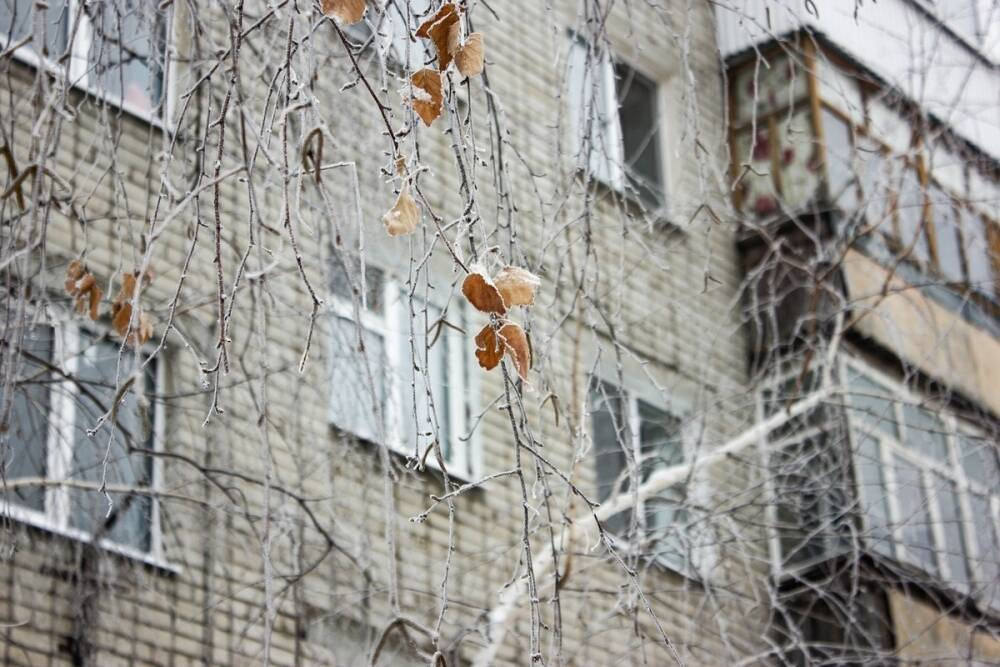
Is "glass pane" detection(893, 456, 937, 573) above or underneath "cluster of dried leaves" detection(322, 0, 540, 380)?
above

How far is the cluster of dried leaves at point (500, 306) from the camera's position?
136 inches

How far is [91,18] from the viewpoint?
4.82 m

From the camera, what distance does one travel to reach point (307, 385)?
25.8 ft

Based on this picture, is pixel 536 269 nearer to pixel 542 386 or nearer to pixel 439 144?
pixel 542 386

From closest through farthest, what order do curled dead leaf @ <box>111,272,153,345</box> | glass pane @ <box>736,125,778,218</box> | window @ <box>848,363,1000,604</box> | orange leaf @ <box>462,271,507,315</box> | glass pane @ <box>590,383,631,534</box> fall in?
1. orange leaf @ <box>462,271,507,315</box>
2. curled dead leaf @ <box>111,272,153,345</box>
3. glass pane @ <box>590,383,631,534</box>
4. window @ <box>848,363,1000,604</box>
5. glass pane @ <box>736,125,778,218</box>

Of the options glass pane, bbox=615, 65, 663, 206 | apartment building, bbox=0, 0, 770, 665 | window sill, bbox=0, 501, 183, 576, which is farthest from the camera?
glass pane, bbox=615, 65, 663, 206

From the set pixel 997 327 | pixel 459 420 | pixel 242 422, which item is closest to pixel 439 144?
pixel 459 420

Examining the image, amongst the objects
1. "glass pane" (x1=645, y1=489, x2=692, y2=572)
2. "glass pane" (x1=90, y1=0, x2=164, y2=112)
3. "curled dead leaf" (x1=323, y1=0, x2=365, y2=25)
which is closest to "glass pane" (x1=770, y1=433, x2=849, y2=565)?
"glass pane" (x1=645, y1=489, x2=692, y2=572)

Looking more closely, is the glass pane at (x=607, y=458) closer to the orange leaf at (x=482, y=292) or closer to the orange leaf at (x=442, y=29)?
the orange leaf at (x=442, y=29)

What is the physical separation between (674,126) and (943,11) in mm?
1959

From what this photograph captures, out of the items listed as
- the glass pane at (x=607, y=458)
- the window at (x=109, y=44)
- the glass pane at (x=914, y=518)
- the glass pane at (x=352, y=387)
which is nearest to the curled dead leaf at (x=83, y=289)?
the window at (x=109, y=44)

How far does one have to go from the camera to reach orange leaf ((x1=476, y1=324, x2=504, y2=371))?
3.53 meters

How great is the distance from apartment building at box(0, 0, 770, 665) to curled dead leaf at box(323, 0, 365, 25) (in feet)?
1.56

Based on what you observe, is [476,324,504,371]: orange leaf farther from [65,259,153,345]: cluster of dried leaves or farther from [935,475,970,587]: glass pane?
[935,475,970,587]: glass pane
